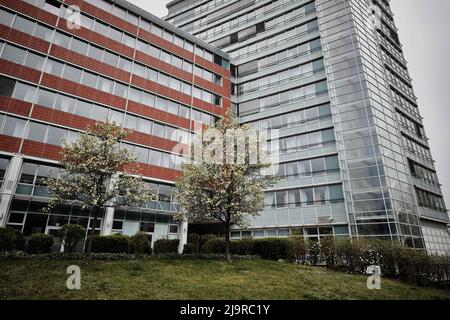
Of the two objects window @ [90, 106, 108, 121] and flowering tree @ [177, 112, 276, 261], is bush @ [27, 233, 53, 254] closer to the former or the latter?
flowering tree @ [177, 112, 276, 261]

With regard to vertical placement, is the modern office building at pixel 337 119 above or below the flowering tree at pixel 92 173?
above

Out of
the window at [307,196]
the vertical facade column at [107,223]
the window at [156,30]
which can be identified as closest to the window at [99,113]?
the vertical facade column at [107,223]

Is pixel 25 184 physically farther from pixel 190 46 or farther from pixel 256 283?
pixel 190 46

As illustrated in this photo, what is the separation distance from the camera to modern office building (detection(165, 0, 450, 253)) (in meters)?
27.4

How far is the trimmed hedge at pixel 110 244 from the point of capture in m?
17.7

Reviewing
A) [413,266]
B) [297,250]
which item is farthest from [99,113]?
[413,266]

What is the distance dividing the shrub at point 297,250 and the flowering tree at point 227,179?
430cm

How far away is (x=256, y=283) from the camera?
10.6m

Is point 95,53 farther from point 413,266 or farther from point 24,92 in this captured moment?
point 413,266

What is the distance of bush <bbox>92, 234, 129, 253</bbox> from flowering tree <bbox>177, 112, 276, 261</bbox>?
439 cm

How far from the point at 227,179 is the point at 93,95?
17685mm

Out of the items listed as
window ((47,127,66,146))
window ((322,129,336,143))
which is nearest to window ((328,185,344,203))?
window ((322,129,336,143))

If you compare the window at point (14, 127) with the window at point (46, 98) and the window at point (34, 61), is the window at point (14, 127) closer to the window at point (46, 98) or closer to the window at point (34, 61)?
the window at point (46, 98)

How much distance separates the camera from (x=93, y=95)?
26.1 metres
